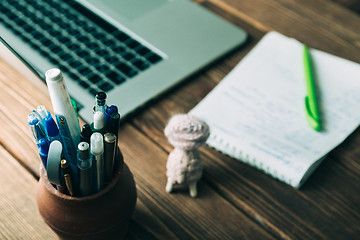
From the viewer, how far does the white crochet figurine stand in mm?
545

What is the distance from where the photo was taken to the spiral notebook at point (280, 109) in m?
0.64

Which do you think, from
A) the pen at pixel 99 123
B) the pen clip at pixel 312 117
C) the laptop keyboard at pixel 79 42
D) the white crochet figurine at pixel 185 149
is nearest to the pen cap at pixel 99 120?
the pen at pixel 99 123

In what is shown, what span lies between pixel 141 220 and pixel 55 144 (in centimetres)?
21

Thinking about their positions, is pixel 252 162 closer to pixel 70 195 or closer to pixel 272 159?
pixel 272 159

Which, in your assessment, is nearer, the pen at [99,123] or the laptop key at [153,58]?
the pen at [99,123]

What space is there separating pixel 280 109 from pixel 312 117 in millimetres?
57

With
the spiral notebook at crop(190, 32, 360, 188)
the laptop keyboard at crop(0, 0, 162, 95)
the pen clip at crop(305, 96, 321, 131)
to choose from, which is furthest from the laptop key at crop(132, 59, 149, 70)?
the pen clip at crop(305, 96, 321, 131)

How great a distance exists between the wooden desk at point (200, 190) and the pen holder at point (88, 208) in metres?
0.11

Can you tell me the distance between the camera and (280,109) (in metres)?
0.71

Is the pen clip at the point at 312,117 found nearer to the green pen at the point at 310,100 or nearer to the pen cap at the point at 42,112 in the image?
the green pen at the point at 310,100

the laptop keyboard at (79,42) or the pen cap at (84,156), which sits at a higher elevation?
the pen cap at (84,156)

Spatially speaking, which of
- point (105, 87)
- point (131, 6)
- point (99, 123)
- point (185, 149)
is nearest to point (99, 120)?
point (99, 123)

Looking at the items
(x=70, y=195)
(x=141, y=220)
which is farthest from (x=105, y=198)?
(x=141, y=220)

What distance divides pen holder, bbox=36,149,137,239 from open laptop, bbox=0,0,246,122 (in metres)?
0.22
